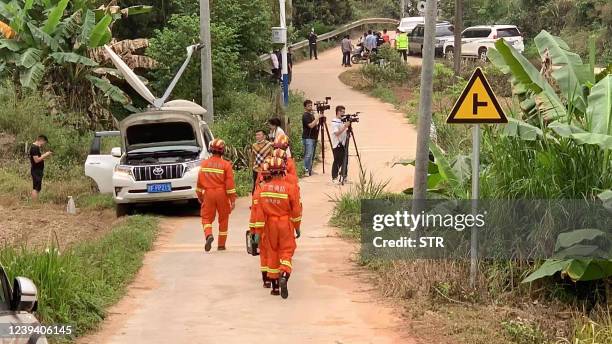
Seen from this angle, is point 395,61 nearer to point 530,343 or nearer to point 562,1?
point 562,1

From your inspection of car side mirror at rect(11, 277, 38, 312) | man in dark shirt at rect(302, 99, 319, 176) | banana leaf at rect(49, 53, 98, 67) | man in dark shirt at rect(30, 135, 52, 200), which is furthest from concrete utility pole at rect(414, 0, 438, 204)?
banana leaf at rect(49, 53, 98, 67)

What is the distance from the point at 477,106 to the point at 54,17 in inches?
601

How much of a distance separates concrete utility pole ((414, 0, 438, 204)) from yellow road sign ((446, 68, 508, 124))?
1.43 meters

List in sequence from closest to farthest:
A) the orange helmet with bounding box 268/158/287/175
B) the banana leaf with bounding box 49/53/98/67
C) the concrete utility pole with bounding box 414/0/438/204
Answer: the orange helmet with bounding box 268/158/287/175, the concrete utility pole with bounding box 414/0/438/204, the banana leaf with bounding box 49/53/98/67

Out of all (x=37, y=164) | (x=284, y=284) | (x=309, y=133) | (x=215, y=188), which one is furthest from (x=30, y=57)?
(x=284, y=284)

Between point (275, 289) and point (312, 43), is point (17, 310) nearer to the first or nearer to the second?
point (275, 289)

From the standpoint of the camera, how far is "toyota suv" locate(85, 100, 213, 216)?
16.6m

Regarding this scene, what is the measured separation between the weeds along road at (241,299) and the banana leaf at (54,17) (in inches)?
333

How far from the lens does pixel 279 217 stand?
417 inches

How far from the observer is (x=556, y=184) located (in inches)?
424

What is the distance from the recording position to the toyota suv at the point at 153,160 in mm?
16609

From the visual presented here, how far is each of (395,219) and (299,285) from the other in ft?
7.09

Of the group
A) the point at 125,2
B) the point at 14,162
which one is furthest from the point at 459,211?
the point at 125,2
